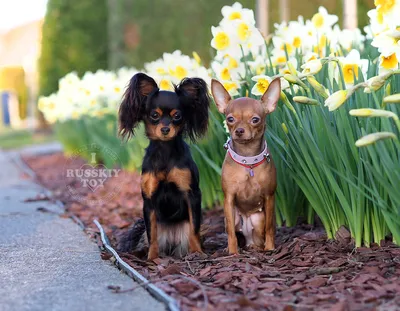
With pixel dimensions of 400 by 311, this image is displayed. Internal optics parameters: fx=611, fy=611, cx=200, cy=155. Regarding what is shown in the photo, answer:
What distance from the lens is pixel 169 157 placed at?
115 inches

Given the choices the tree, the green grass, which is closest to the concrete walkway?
the tree

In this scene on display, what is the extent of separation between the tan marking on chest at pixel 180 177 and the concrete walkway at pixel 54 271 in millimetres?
492

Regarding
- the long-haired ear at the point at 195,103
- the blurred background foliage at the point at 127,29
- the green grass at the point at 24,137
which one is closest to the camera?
the long-haired ear at the point at 195,103

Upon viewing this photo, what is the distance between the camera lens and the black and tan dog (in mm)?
2891

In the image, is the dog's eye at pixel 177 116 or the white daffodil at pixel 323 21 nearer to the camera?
the dog's eye at pixel 177 116

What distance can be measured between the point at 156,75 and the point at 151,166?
53.6 inches

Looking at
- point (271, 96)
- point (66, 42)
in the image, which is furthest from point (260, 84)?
point (66, 42)

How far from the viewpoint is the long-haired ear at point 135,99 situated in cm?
293

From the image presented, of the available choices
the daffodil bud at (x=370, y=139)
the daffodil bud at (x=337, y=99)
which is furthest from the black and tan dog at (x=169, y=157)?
the daffodil bud at (x=370, y=139)

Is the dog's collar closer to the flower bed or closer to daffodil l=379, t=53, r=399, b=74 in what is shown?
the flower bed

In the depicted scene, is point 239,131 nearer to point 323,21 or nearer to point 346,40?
point 323,21

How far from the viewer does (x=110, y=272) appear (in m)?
2.59

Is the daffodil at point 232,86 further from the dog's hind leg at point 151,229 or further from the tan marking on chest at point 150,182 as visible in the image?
the dog's hind leg at point 151,229

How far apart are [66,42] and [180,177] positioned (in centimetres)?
1185
